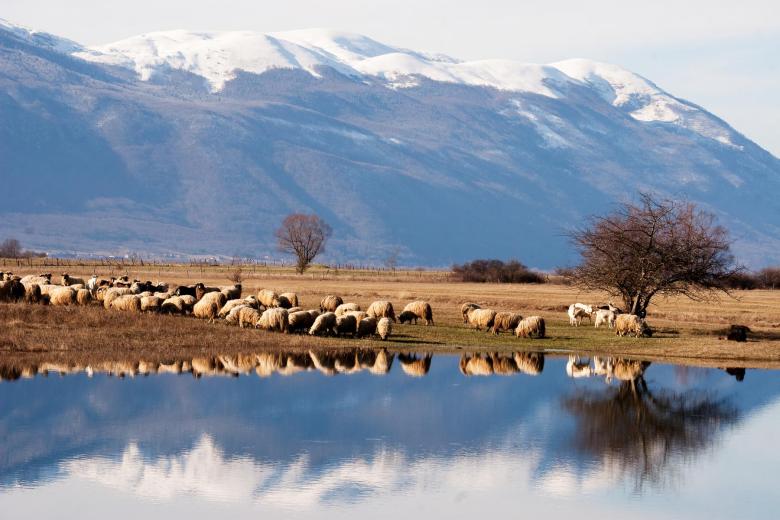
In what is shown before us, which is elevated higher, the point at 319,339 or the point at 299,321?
the point at 299,321

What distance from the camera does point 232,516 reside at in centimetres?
2269

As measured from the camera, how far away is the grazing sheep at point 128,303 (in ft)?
166

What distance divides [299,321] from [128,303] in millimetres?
7825

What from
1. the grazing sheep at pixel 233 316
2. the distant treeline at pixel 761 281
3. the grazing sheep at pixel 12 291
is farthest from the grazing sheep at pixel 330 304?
the distant treeline at pixel 761 281

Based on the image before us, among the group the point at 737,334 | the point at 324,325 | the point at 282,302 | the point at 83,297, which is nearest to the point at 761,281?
the point at 737,334

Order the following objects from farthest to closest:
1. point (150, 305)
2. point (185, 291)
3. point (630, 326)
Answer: point (185, 291), point (630, 326), point (150, 305)

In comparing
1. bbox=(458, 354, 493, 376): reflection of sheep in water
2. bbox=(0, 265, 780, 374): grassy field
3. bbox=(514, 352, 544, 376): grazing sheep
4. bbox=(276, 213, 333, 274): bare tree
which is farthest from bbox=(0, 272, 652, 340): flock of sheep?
bbox=(276, 213, 333, 274): bare tree

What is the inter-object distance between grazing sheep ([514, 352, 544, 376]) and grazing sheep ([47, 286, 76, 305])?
18.7m

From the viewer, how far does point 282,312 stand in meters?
47.4

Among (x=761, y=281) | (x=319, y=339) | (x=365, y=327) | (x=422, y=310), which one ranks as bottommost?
(x=319, y=339)

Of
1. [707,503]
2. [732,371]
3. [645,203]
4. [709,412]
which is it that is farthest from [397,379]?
[645,203]

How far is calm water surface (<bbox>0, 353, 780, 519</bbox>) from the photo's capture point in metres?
23.8

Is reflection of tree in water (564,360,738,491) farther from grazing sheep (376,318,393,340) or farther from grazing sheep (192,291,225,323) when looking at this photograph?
grazing sheep (192,291,225,323)

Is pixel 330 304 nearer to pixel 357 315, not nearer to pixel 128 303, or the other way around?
pixel 357 315
